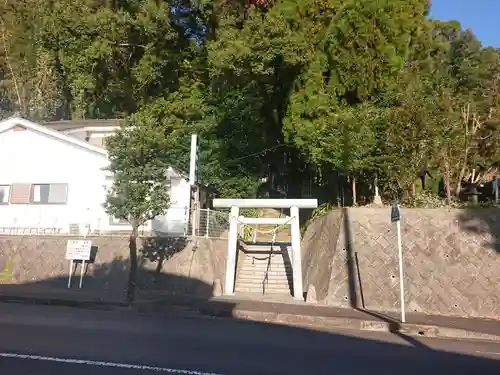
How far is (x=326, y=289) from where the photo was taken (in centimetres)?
1523

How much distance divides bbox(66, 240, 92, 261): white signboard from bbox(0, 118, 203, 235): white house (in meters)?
4.20

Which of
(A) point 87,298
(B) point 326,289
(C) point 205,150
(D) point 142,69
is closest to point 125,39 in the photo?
(D) point 142,69

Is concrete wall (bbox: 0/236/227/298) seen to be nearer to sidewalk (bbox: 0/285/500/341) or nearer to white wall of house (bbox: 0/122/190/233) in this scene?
sidewalk (bbox: 0/285/500/341)

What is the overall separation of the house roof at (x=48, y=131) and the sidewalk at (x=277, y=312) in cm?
757

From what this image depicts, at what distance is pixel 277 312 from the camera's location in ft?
40.7

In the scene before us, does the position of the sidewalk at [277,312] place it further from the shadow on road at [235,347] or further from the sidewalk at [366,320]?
the shadow on road at [235,347]

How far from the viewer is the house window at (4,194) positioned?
2190 cm

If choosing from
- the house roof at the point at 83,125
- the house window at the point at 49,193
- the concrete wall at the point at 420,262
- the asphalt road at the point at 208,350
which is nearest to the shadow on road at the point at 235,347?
the asphalt road at the point at 208,350

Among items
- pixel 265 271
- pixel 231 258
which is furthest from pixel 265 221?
pixel 265 271

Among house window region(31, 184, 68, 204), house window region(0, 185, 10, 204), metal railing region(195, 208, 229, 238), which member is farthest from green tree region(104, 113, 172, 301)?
house window region(0, 185, 10, 204)

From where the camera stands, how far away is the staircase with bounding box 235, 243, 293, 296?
59.2ft

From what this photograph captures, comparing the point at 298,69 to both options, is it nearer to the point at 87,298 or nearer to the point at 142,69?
the point at 142,69

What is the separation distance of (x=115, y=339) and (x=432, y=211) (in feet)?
37.2

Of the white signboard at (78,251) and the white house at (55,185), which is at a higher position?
the white house at (55,185)
